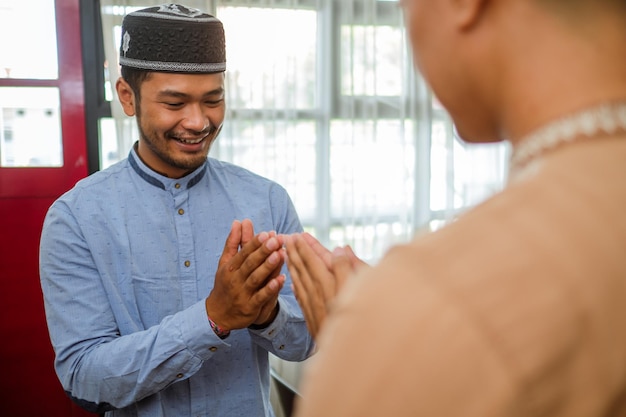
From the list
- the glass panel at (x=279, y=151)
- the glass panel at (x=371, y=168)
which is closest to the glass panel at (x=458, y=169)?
the glass panel at (x=371, y=168)

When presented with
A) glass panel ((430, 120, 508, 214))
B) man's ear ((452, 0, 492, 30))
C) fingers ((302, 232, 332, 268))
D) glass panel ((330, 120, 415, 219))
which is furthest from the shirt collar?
glass panel ((430, 120, 508, 214))

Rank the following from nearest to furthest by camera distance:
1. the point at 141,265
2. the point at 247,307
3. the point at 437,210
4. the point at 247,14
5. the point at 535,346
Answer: the point at 535,346, the point at 247,307, the point at 141,265, the point at 247,14, the point at 437,210

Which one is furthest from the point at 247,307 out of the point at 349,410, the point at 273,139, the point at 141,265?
the point at 273,139

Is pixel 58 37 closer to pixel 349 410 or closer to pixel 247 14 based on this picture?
pixel 247 14

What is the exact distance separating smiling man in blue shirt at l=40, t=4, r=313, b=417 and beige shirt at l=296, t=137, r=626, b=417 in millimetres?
862

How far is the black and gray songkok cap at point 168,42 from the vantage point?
1.57 m

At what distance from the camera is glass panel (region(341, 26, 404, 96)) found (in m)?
3.73

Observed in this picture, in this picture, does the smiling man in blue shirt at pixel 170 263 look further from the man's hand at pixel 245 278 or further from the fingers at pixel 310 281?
the fingers at pixel 310 281

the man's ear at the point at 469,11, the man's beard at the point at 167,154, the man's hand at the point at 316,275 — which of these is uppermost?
the man's ear at the point at 469,11

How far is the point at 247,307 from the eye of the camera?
1308 mm

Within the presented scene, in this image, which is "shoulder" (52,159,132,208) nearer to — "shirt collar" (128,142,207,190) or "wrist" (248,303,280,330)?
"shirt collar" (128,142,207,190)

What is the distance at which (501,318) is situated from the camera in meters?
0.39

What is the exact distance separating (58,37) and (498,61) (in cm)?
314

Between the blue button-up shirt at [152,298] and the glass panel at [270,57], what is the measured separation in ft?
6.22
